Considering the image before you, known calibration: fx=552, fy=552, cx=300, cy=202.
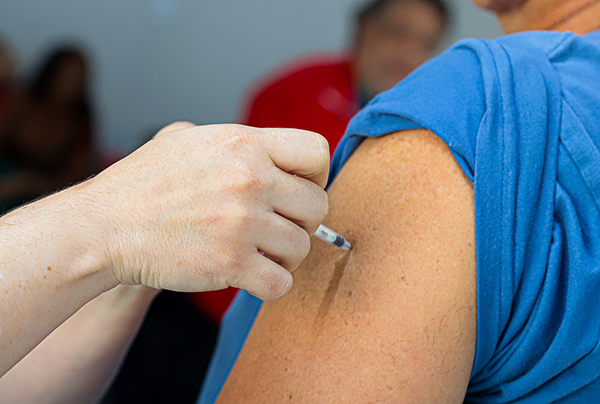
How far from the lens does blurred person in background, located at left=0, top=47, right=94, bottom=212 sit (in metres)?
2.89

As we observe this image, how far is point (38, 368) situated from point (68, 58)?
2.99m

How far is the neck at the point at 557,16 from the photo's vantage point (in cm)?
83

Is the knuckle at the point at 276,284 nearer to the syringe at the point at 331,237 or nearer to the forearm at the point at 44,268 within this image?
the syringe at the point at 331,237

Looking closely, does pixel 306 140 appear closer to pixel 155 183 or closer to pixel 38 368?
pixel 155 183

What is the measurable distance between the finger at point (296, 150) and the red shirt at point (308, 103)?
164cm

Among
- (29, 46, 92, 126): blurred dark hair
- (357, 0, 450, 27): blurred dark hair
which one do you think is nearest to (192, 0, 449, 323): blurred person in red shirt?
(357, 0, 450, 27): blurred dark hair

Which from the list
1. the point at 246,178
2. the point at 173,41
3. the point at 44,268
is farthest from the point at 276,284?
the point at 173,41

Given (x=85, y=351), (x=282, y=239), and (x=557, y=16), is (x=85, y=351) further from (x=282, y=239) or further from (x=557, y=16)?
(x=557, y=16)

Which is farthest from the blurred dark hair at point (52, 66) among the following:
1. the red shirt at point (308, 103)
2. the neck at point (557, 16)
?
the neck at point (557, 16)

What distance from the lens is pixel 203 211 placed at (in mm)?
567

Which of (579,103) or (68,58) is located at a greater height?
(579,103)

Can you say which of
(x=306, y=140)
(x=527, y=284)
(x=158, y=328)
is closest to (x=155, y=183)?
(x=306, y=140)

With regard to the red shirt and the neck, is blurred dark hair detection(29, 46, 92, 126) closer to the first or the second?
the red shirt

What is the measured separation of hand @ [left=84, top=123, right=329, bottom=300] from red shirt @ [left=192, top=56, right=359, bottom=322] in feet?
5.42
